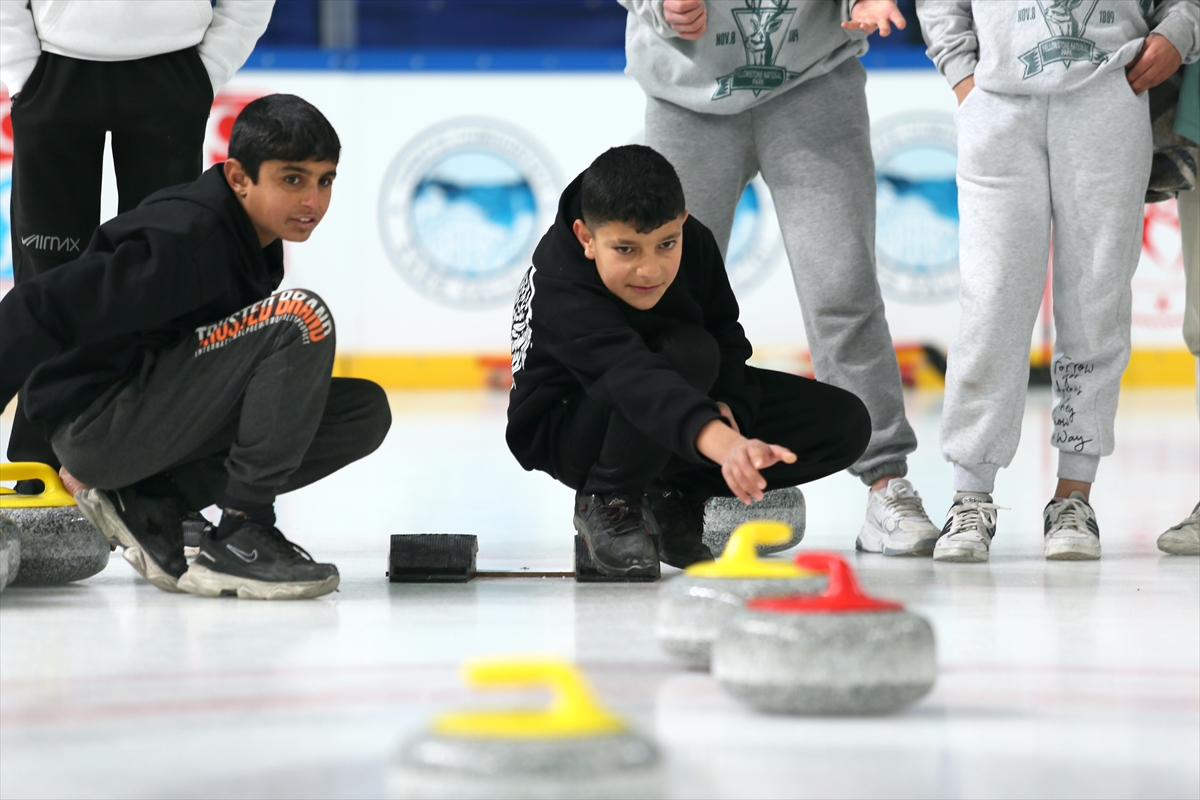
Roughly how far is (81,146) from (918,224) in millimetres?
4990

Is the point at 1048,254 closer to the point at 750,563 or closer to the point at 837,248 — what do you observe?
the point at 837,248

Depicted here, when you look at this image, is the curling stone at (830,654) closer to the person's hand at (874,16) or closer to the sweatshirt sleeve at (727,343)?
the sweatshirt sleeve at (727,343)

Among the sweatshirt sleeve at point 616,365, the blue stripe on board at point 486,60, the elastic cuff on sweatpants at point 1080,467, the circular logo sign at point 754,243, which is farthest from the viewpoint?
the blue stripe on board at point 486,60

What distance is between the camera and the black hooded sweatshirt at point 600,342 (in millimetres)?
1859

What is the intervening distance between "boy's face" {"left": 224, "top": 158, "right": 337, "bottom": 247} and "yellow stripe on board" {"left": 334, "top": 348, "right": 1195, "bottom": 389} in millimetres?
4779

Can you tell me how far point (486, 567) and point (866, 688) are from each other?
1.15 m

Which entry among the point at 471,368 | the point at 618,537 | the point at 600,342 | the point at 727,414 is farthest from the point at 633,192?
the point at 471,368

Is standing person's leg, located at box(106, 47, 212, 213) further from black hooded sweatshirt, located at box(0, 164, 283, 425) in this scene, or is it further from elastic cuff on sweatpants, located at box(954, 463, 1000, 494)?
elastic cuff on sweatpants, located at box(954, 463, 1000, 494)

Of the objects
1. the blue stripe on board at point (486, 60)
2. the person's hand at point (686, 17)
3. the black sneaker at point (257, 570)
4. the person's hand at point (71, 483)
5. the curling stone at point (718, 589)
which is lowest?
the black sneaker at point (257, 570)

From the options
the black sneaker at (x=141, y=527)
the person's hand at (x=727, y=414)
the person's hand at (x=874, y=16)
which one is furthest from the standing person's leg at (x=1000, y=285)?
the black sneaker at (x=141, y=527)

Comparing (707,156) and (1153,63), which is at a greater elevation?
(1153,63)

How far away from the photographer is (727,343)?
2.25 m

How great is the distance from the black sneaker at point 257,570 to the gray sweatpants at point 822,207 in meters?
1.02

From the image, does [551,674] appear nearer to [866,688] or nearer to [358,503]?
[866,688]
